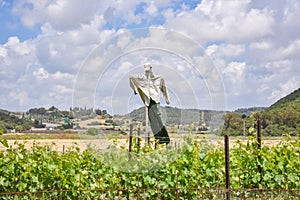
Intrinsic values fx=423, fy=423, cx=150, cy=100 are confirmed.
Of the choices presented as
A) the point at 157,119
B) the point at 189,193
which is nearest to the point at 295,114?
the point at 157,119

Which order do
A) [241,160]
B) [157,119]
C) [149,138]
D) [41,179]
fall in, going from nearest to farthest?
[41,179], [241,160], [149,138], [157,119]

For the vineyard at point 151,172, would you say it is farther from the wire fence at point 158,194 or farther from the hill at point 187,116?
the hill at point 187,116

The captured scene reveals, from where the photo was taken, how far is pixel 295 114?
Answer: 27922mm

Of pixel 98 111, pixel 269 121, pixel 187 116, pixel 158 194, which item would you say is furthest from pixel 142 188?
pixel 269 121

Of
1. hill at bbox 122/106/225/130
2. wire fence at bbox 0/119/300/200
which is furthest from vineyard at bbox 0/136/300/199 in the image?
hill at bbox 122/106/225/130

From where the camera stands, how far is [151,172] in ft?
Answer: 18.4

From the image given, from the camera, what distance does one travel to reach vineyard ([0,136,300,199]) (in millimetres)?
5332

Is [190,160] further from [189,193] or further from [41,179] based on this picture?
[41,179]

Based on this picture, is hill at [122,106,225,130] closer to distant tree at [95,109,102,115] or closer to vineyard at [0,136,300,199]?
vineyard at [0,136,300,199]

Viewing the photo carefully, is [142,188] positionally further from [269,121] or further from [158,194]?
[269,121]

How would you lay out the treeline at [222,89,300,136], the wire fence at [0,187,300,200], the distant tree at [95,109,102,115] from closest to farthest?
the wire fence at [0,187,300,200] → the distant tree at [95,109,102,115] → the treeline at [222,89,300,136]

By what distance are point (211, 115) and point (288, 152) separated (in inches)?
51.4

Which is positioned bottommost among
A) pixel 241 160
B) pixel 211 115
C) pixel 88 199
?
pixel 88 199

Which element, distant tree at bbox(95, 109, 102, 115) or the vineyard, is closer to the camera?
the vineyard
